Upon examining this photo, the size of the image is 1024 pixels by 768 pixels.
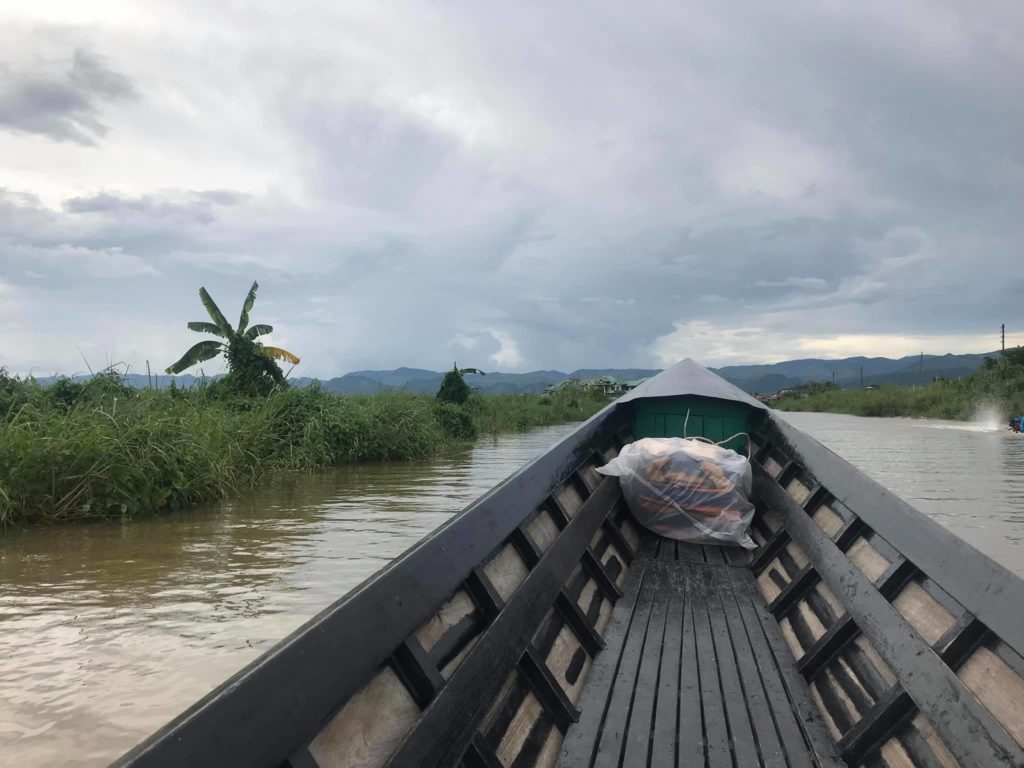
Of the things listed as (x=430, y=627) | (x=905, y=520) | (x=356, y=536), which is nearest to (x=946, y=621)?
(x=905, y=520)

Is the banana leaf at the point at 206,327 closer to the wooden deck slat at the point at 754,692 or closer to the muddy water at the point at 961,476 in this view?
the muddy water at the point at 961,476

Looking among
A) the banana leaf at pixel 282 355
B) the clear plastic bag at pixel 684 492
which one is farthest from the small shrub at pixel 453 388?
the clear plastic bag at pixel 684 492

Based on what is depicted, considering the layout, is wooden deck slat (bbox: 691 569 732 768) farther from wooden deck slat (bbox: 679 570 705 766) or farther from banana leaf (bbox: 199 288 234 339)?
banana leaf (bbox: 199 288 234 339)

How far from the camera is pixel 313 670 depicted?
1201 mm

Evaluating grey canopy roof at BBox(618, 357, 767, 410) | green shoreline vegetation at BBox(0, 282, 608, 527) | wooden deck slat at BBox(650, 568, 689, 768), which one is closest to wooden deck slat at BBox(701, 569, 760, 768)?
wooden deck slat at BBox(650, 568, 689, 768)

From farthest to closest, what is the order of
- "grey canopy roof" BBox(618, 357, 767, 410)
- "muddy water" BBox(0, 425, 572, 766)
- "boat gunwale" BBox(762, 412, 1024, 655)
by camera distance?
"grey canopy roof" BBox(618, 357, 767, 410) < "muddy water" BBox(0, 425, 572, 766) < "boat gunwale" BBox(762, 412, 1024, 655)

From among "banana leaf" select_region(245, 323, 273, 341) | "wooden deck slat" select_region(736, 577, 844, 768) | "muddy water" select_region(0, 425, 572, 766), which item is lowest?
"muddy water" select_region(0, 425, 572, 766)

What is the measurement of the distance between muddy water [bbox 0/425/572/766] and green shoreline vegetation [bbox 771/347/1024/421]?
27.7 m

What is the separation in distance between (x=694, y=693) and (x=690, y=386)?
12.9 ft

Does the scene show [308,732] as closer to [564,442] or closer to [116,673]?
[564,442]

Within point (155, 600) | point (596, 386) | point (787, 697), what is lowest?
point (155, 600)

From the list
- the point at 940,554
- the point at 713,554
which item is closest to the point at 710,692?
the point at 940,554

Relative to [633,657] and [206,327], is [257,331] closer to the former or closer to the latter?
[206,327]

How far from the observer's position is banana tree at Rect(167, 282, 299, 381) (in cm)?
1534
